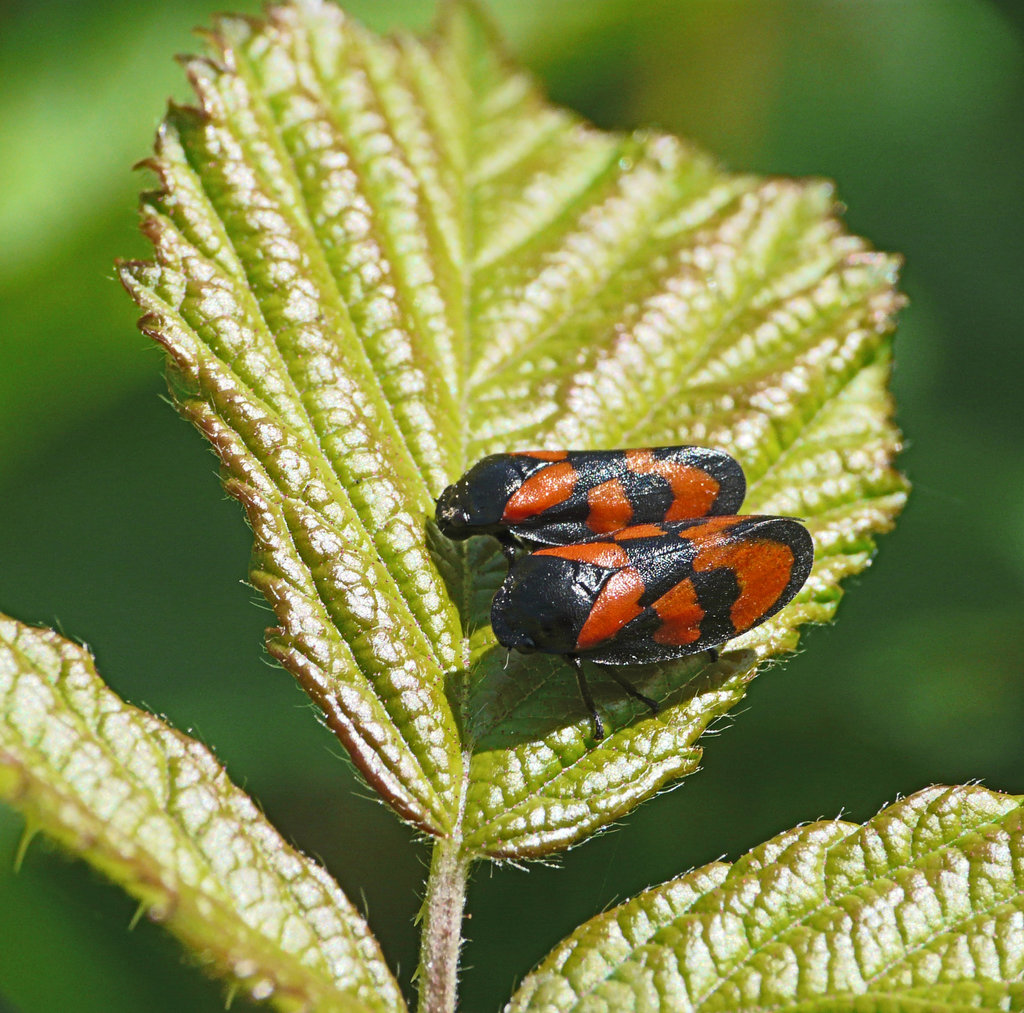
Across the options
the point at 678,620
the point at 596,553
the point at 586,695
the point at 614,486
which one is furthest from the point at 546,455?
the point at 586,695

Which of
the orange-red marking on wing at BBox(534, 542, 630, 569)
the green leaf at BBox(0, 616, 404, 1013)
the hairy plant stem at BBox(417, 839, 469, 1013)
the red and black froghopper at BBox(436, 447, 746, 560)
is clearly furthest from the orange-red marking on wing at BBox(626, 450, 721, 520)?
the green leaf at BBox(0, 616, 404, 1013)

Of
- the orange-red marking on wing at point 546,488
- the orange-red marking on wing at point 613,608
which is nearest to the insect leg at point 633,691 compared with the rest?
the orange-red marking on wing at point 613,608

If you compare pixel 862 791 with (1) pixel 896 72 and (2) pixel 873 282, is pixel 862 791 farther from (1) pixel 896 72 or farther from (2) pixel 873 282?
(1) pixel 896 72

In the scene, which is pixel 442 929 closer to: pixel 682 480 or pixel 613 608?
pixel 613 608

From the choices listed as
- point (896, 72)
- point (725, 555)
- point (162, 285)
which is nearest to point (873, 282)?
point (725, 555)

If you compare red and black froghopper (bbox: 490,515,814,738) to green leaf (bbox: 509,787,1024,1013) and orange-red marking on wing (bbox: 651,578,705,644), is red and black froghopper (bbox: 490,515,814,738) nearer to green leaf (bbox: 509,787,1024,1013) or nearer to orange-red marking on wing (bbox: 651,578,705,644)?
orange-red marking on wing (bbox: 651,578,705,644)

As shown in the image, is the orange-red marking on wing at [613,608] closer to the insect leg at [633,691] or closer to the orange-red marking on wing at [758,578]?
the insect leg at [633,691]
